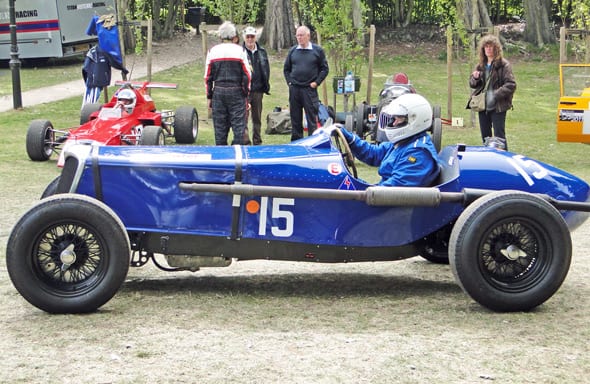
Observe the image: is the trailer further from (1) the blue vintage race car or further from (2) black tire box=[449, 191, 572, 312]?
(2) black tire box=[449, 191, 572, 312]

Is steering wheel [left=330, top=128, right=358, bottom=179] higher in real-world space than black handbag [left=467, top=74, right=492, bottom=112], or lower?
higher

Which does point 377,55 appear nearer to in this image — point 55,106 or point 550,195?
point 55,106

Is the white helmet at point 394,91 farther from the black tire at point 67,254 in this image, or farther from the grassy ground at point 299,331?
the black tire at point 67,254

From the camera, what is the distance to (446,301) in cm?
729

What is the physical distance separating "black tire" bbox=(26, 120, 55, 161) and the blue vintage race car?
7210 mm

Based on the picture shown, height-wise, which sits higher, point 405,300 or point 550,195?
point 550,195

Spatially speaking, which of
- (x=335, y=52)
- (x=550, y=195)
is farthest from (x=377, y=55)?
(x=550, y=195)

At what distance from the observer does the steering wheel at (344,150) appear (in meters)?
7.66

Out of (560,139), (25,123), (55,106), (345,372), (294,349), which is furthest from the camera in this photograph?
(55,106)

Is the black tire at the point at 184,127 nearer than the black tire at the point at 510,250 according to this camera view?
No

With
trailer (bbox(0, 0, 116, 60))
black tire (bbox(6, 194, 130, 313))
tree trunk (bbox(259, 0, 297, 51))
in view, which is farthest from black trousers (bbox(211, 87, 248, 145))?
tree trunk (bbox(259, 0, 297, 51))

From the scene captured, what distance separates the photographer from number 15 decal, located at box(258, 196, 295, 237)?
7078mm

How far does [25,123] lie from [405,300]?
12685mm

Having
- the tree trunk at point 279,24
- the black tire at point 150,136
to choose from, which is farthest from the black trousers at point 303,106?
the tree trunk at point 279,24
